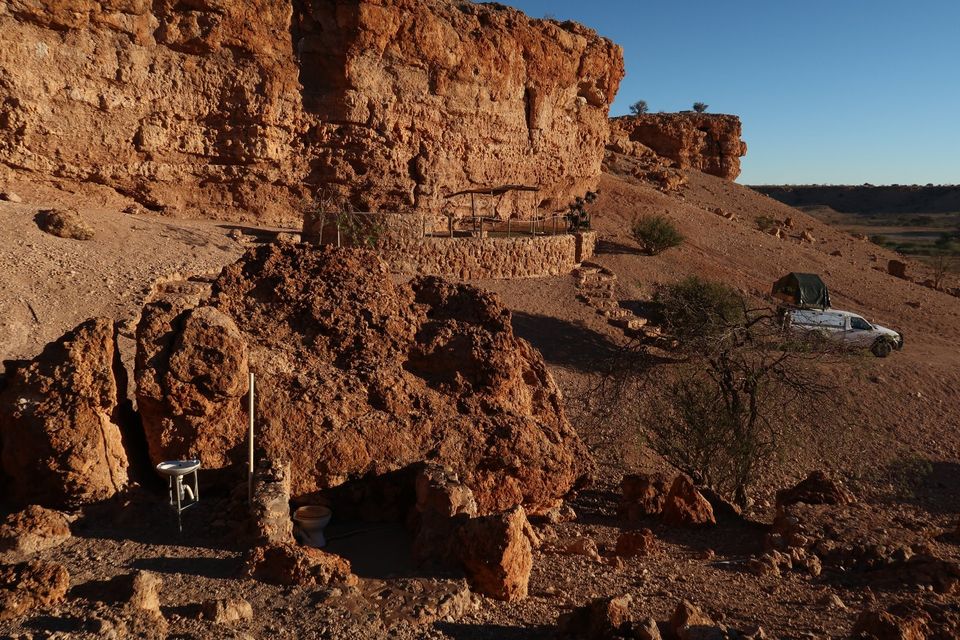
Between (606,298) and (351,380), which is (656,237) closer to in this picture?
(606,298)

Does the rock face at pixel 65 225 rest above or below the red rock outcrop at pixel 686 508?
above

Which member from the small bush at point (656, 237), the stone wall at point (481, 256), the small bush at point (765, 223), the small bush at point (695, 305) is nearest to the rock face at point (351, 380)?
the small bush at point (695, 305)

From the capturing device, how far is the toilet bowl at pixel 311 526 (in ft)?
17.8

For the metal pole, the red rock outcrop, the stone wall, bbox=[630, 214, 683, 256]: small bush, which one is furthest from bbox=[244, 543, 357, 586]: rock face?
bbox=[630, 214, 683, 256]: small bush

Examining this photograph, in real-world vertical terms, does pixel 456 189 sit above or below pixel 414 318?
above

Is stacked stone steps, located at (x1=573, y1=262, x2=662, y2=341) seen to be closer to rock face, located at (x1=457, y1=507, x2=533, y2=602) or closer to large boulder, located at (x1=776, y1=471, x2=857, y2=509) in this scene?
large boulder, located at (x1=776, y1=471, x2=857, y2=509)

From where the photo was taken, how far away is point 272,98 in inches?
720

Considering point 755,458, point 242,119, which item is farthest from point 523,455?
point 242,119

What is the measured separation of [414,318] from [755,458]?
4577mm

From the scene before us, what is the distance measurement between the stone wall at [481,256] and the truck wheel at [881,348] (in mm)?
7009

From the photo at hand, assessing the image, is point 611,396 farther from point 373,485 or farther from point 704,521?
point 373,485

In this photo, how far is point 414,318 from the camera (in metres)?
6.81

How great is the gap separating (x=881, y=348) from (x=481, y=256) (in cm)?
866

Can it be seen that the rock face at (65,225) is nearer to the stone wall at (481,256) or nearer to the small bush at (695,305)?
the stone wall at (481,256)
